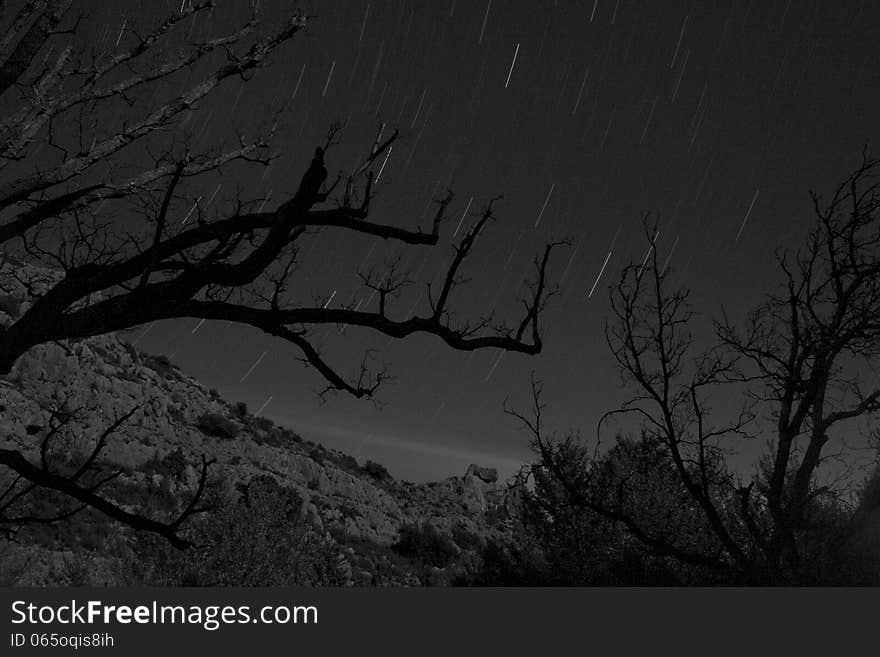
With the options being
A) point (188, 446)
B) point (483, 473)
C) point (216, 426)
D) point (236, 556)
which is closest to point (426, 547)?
point (188, 446)

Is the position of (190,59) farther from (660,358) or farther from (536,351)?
(660,358)

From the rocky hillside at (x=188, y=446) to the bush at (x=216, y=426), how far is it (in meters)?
0.12

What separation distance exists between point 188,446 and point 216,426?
21.4ft

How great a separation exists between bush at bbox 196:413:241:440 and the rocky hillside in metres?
0.12

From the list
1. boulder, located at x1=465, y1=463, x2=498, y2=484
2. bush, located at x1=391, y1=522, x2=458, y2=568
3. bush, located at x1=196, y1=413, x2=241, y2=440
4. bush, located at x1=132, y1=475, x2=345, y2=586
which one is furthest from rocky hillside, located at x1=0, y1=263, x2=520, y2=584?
boulder, located at x1=465, y1=463, x2=498, y2=484

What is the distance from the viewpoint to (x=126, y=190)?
5145 mm

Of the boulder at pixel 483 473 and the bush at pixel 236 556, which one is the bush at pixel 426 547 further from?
the boulder at pixel 483 473

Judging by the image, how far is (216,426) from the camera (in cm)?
4362

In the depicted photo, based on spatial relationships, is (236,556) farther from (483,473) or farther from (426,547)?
(483,473)

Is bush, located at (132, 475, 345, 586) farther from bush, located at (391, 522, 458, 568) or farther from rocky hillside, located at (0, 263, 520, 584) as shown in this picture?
bush, located at (391, 522, 458, 568)

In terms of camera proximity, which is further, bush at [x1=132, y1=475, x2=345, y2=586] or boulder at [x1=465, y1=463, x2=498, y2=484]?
boulder at [x1=465, y1=463, x2=498, y2=484]

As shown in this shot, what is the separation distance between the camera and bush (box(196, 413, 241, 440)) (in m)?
42.8

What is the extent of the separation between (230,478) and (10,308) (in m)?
17.7

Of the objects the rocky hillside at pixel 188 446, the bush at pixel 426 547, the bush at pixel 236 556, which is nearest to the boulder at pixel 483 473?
the rocky hillside at pixel 188 446
